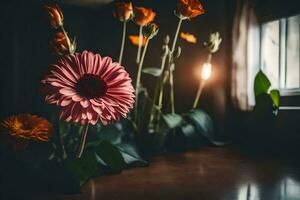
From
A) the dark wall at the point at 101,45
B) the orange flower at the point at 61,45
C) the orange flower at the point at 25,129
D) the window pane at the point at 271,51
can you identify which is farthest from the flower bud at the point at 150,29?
the window pane at the point at 271,51

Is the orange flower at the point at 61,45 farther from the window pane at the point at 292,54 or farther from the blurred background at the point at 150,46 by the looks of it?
the window pane at the point at 292,54

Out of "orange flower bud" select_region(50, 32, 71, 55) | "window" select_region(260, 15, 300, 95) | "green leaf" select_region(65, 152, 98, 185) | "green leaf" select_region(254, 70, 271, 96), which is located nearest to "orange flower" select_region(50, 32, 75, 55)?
"orange flower bud" select_region(50, 32, 71, 55)

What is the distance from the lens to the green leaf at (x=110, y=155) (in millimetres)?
727

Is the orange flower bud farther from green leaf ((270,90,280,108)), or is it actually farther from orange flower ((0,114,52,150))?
green leaf ((270,90,280,108))

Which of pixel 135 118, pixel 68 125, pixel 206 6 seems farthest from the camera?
pixel 206 6

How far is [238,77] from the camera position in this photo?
1.36m

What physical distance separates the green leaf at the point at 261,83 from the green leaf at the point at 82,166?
72 cm

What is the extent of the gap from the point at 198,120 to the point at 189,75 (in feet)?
1.30

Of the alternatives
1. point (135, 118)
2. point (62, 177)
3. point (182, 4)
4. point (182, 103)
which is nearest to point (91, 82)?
point (62, 177)

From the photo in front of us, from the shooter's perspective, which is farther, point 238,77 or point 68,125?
point 238,77

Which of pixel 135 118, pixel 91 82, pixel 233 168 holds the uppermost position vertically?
pixel 91 82

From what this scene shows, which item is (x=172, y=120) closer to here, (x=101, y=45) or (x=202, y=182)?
(x=202, y=182)

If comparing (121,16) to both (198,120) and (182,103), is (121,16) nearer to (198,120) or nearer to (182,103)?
(198,120)

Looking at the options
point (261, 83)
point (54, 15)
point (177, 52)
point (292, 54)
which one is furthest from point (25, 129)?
point (292, 54)
